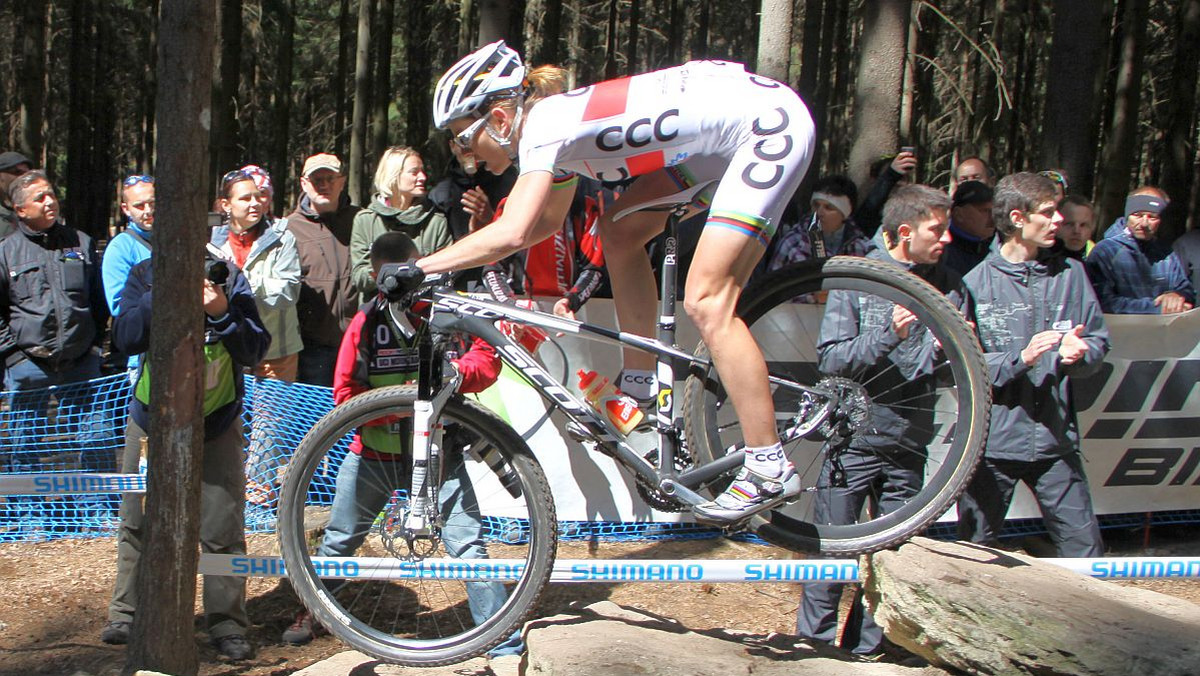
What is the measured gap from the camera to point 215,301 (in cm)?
462

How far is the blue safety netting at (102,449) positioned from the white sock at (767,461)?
2.49m

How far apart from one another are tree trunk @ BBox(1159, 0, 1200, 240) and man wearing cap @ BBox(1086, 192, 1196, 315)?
475 centimetres

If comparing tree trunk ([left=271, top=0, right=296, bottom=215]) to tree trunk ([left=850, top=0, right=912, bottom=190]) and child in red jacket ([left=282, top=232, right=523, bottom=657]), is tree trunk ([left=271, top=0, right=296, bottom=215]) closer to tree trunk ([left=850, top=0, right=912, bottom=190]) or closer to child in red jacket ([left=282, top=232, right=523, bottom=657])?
tree trunk ([left=850, top=0, right=912, bottom=190])

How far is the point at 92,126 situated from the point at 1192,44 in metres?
25.0

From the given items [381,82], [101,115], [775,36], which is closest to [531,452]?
[775,36]

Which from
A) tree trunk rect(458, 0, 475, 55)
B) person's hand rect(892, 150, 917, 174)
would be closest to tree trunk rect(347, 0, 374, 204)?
tree trunk rect(458, 0, 475, 55)

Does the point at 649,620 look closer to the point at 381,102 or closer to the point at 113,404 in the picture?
the point at 113,404

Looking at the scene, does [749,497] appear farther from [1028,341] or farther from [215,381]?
[215,381]

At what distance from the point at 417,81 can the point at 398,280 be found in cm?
2272

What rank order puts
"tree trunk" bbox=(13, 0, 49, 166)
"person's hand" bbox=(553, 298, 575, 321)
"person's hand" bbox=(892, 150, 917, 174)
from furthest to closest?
"tree trunk" bbox=(13, 0, 49, 166), "person's hand" bbox=(892, 150, 917, 174), "person's hand" bbox=(553, 298, 575, 321)

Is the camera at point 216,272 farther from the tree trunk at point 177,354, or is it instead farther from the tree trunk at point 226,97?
the tree trunk at point 226,97

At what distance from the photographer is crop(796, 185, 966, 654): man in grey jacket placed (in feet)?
14.2

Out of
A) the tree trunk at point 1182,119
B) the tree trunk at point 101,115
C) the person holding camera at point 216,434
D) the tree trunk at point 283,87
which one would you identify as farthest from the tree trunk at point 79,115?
the tree trunk at point 1182,119

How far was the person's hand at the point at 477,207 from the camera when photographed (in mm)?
6109
